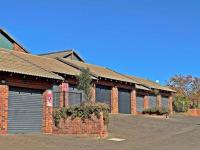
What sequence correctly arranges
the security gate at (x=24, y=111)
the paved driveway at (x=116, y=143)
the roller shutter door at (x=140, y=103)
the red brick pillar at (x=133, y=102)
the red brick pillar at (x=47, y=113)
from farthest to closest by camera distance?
the roller shutter door at (x=140, y=103) → the red brick pillar at (x=133, y=102) → the red brick pillar at (x=47, y=113) → the security gate at (x=24, y=111) → the paved driveway at (x=116, y=143)

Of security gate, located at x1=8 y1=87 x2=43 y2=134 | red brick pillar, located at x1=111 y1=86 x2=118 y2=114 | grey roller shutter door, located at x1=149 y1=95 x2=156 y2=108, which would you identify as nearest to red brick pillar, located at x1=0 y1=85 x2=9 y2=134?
security gate, located at x1=8 y1=87 x2=43 y2=134

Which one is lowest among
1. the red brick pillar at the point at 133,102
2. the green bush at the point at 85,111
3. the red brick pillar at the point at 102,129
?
the red brick pillar at the point at 102,129

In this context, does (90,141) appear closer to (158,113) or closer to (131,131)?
(131,131)

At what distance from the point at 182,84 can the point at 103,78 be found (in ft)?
147

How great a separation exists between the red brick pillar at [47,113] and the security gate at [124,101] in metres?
16.9

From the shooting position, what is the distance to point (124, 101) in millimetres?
42219

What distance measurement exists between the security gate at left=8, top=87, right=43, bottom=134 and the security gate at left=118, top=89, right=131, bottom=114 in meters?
17.3

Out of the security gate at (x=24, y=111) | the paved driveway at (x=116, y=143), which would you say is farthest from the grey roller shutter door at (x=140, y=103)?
the security gate at (x=24, y=111)

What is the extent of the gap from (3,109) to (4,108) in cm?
10

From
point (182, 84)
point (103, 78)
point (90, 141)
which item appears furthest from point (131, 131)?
point (182, 84)

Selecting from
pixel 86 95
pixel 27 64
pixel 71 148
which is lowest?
pixel 71 148

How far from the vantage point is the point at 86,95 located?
26797 mm

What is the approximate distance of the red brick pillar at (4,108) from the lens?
22737 millimetres

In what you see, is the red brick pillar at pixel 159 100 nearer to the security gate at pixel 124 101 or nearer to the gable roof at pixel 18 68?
the security gate at pixel 124 101
